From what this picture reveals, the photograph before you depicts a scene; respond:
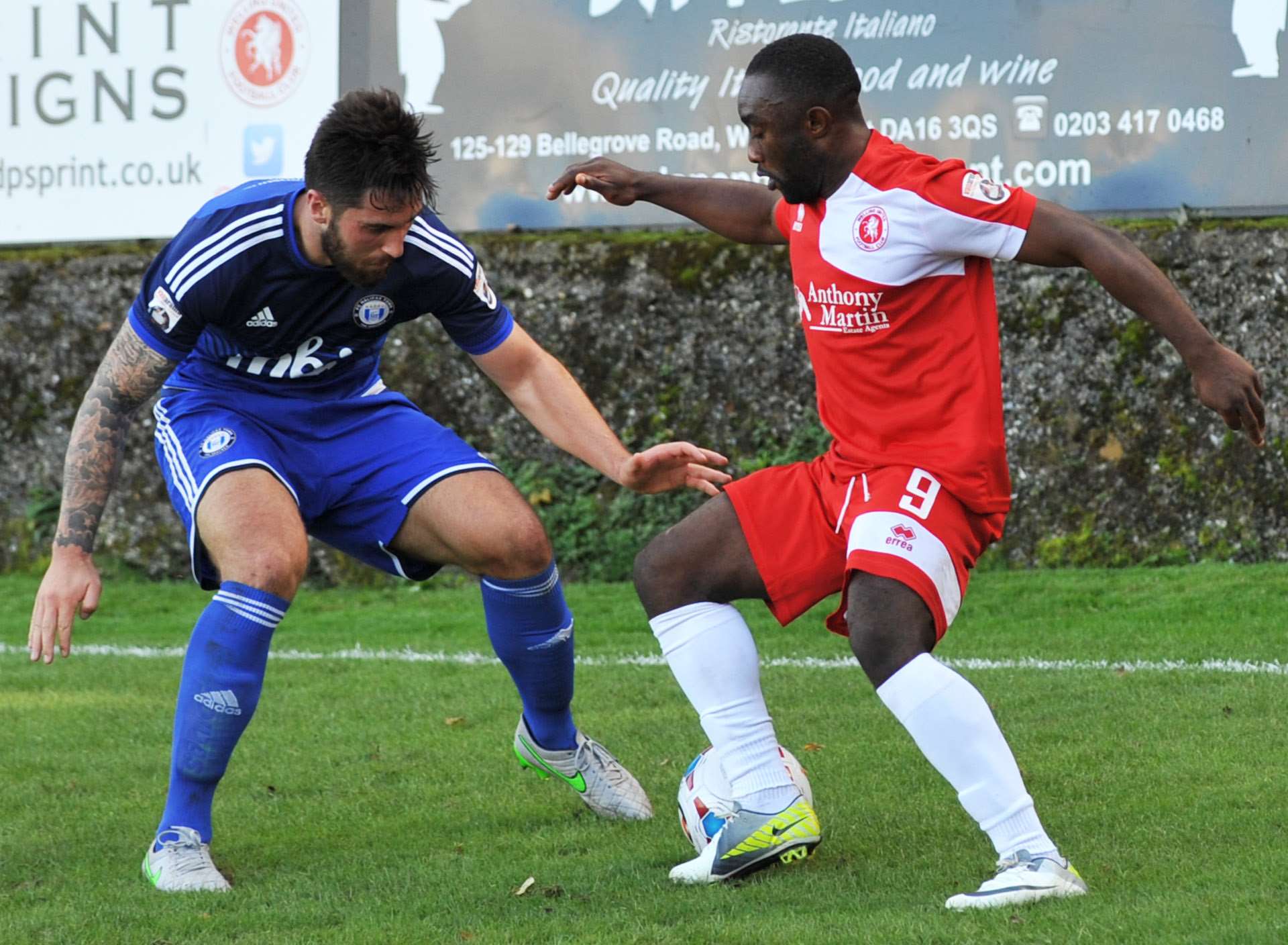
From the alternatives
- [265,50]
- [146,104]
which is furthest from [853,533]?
[146,104]

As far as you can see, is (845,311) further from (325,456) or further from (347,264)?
(325,456)

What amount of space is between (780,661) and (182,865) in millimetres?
3112

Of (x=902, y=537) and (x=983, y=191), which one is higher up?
(x=983, y=191)

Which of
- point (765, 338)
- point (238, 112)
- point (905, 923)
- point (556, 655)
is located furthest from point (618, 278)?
point (905, 923)

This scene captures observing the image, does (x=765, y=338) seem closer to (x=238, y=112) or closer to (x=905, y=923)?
(x=238, y=112)

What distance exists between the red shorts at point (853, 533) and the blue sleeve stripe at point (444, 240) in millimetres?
1042

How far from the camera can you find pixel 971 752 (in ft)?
11.2

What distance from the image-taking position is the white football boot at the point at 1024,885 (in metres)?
3.29

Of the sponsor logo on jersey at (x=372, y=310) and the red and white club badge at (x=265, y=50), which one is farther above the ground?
the red and white club badge at (x=265, y=50)

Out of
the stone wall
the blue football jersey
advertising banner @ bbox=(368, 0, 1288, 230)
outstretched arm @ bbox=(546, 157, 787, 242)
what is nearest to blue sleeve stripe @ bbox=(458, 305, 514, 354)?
the blue football jersey

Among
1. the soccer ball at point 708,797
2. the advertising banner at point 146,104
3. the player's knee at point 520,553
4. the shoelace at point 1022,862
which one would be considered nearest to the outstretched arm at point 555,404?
the player's knee at point 520,553

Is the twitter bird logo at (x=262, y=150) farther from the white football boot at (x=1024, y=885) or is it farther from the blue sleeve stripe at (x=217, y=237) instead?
the white football boot at (x=1024, y=885)

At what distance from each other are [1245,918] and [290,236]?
273 cm

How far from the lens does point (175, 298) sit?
4172 millimetres
